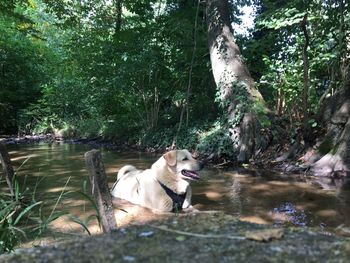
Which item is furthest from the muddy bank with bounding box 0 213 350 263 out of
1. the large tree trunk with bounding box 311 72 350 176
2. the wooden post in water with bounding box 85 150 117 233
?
the large tree trunk with bounding box 311 72 350 176

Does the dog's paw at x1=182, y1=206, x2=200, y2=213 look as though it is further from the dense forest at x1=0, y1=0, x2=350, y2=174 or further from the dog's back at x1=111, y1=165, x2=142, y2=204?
the dense forest at x1=0, y1=0, x2=350, y2=174

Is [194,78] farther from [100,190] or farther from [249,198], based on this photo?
[100,190]

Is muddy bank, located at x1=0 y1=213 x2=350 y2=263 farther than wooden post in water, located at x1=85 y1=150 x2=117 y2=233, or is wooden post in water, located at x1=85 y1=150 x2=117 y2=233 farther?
wooden post in water, located at x1=85 y1=150 x2=117 y2=233

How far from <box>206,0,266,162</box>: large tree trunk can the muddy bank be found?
834cm

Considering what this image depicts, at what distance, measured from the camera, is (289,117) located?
35.6 feet

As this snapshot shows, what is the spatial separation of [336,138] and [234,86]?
349 cm

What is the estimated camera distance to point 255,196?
6926mm

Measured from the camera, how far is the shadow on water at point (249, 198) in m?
5.52

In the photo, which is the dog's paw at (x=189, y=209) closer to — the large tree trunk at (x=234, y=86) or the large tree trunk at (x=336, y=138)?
the large tree trunk at (x=336, y=138)

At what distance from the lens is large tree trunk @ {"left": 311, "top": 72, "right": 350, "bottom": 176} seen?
833 cm

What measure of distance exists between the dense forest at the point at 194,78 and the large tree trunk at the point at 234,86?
0.10 ft

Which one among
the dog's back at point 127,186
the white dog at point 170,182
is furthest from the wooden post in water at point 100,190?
the dog's back at point 127,186

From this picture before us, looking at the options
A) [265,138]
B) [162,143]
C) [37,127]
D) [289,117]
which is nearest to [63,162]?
[162,143]

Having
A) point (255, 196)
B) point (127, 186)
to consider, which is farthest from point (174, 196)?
point (255, 196)
